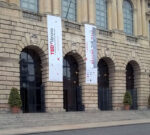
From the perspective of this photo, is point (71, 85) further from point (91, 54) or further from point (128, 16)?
point (128, 16)

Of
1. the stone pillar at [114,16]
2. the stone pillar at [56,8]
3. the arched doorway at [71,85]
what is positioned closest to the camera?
the stone pillar at [56,8]

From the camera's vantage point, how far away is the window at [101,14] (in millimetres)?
41812

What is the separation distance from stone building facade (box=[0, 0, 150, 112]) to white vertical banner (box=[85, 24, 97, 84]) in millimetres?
523

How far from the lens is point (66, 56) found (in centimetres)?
3881

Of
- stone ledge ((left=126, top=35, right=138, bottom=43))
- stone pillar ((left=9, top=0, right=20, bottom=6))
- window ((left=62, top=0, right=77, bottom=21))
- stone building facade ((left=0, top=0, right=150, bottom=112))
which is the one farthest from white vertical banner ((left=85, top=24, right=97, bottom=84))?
stone pillar ((left=9, top=0, right=20, bottom=6))

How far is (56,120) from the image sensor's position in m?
31.0

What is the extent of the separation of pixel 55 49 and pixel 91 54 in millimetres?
5329

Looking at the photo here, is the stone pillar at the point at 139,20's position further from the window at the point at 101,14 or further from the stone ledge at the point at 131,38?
the window at the point at 101,14

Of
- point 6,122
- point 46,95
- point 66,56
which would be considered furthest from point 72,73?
point 6,122

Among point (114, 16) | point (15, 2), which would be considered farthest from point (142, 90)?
point (15, 2)

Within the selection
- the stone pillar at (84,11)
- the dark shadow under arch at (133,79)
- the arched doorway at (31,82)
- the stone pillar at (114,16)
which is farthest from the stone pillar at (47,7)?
the dark shadow under arch at (133,79)

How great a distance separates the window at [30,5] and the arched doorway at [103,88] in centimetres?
1117

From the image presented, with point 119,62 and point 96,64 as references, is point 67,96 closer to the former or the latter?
point 96,64

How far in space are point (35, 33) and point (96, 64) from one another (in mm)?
8472
